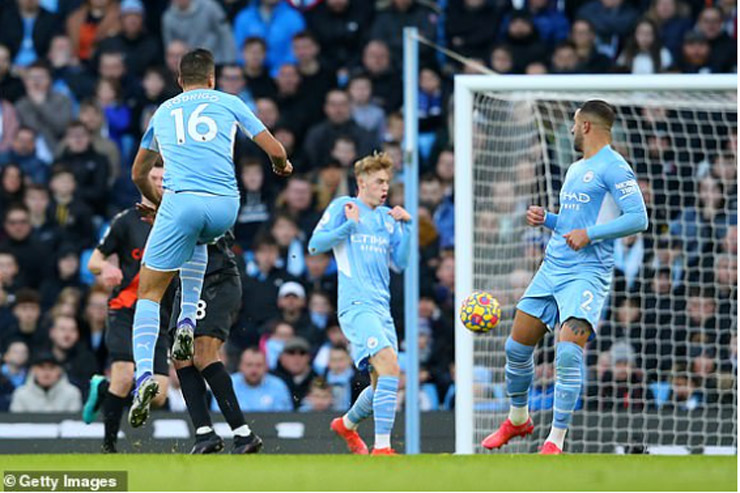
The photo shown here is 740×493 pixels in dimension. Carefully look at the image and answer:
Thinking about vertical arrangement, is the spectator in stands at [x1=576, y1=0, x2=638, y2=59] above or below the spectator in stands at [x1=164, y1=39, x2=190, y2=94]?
above

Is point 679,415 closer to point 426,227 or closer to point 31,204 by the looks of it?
point 426,227

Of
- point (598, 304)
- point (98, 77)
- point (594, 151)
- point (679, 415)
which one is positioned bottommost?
point (679, 415)

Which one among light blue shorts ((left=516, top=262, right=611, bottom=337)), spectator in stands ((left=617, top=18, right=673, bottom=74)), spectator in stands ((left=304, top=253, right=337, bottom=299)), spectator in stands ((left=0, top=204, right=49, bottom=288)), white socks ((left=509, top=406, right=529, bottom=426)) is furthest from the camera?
spectator in stands ((left=617, top=18, right=673, bottom=74))

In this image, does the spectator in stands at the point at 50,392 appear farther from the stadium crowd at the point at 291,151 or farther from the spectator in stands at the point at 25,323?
the spectator in stands at the point at 25,323

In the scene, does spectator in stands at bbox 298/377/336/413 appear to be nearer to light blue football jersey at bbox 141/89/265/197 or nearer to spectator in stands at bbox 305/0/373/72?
spectator in stands at bbox 305/0/373/72

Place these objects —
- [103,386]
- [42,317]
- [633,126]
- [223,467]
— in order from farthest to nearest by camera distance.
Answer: [633,126] → [42,317] → [103,386] → [223,467]

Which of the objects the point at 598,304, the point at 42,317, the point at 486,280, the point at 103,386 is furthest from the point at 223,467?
the point at 42,317

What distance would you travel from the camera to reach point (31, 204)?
15.0 metres

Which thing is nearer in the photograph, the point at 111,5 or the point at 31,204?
the point at 31,204

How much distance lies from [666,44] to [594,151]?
706cm

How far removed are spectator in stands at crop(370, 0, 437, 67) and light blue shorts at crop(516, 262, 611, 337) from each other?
6852 mm

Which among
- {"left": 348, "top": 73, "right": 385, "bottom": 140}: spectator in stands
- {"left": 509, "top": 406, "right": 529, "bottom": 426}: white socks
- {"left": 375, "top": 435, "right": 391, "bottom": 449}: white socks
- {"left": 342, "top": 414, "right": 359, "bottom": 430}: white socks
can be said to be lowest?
{"left": 375, "top": 435, "right": 391, "bottom": 449}: white socks

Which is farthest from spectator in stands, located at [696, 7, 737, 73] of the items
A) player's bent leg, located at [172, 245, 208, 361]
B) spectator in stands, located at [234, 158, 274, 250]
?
player's bent leg, located at [172, 245, 208, 361]

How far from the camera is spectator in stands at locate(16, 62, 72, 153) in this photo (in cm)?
1580
